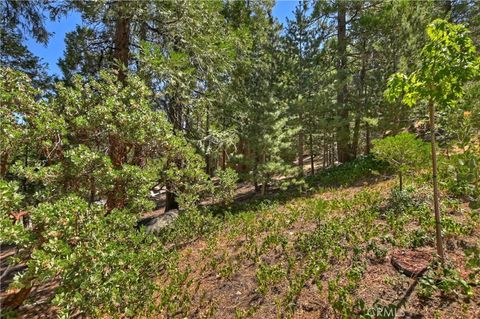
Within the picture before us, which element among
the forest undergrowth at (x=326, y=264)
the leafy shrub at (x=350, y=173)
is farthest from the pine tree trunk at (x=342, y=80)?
the forest undergrowth at (x=326, y=264)

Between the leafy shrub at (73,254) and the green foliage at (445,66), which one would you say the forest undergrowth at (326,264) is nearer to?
the leafy shrub at (73,254)

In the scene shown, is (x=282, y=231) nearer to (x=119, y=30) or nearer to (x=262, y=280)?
(x=262, y=280)

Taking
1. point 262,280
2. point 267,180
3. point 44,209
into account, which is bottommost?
point 262,280

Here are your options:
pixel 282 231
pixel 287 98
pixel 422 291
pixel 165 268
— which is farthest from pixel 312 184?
pixel 422 291

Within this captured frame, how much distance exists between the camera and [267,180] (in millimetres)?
10773

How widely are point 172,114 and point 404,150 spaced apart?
5972mm

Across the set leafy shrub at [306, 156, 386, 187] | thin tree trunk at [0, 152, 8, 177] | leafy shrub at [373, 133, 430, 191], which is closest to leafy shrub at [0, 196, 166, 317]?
thin tree trunk at [0, 152, 8, 177]

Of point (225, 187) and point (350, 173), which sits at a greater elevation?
point (225, 187)

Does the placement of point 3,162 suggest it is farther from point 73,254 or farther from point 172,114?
point 172,114

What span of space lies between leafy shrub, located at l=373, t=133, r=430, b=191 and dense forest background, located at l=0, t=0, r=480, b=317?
33 mm

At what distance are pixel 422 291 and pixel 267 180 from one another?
23.6 feet
